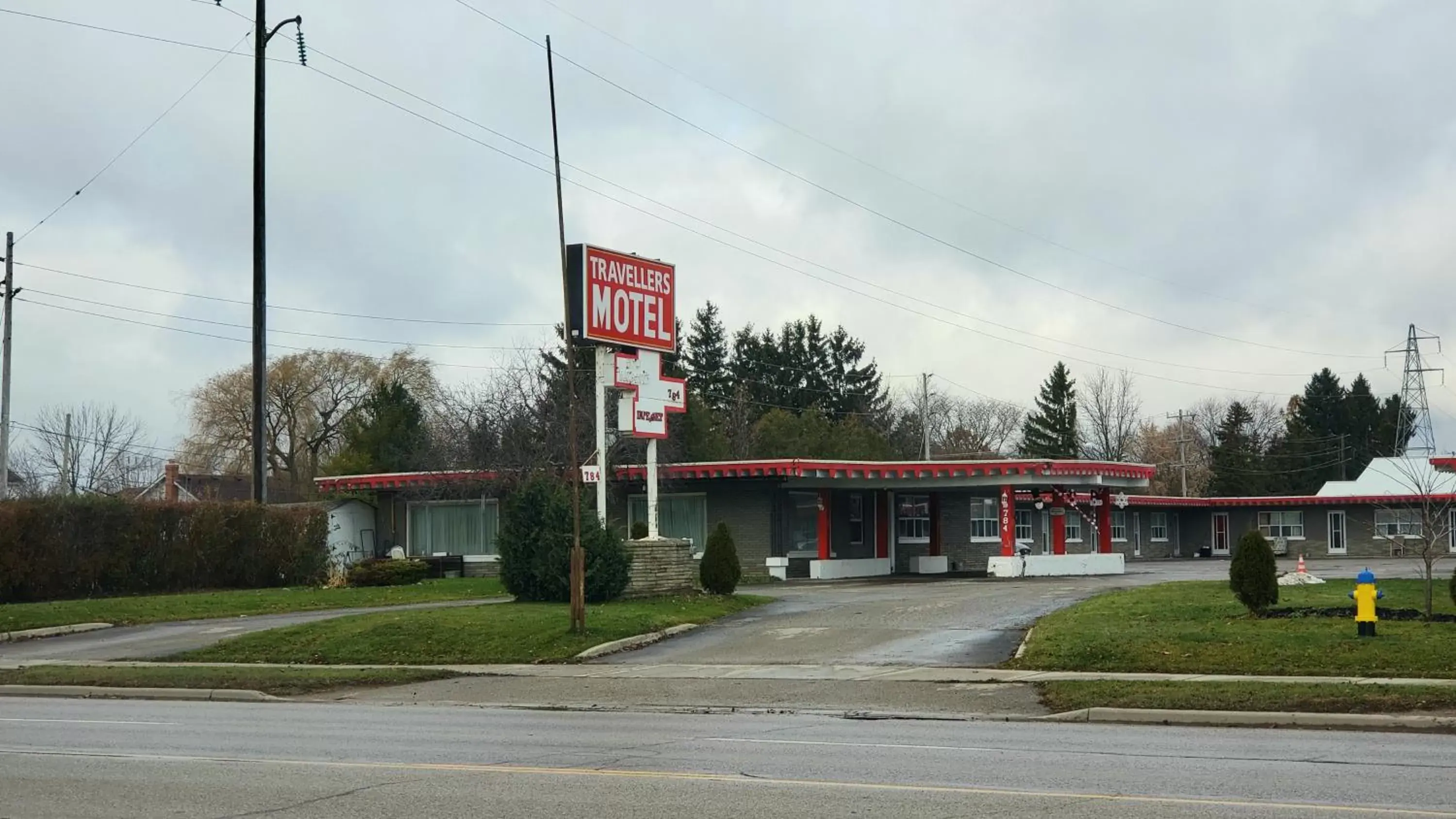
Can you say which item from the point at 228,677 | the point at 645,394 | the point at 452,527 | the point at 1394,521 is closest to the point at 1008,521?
the point at 452,527

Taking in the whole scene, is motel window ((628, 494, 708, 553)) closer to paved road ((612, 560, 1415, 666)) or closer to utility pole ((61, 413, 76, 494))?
paved road ((612, 560, 1415, 666))

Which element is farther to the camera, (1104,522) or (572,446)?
(1104,522)

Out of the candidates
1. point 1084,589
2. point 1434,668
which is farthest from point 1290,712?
point 1084,589

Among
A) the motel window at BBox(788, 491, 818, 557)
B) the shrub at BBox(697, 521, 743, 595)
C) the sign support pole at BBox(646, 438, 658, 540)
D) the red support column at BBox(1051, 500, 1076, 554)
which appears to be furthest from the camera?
the red support column at BBox(1051, 500, 1076, 554)

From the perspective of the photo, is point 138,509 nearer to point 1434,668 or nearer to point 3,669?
point 3,669

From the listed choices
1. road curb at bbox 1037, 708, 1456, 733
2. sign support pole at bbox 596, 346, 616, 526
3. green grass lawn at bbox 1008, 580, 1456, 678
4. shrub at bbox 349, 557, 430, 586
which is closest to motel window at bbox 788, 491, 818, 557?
shrub at bbox 349, 557, 430, 586

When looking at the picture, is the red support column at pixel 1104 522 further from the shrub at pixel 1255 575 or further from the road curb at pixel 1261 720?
the road curb at pixel 1261 720

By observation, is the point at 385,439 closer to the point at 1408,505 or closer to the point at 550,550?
the point at 550,550

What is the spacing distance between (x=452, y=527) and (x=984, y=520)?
18.1 meters

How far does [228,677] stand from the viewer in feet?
68.4

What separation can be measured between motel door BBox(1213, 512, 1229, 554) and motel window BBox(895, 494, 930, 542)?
30042 millimetres

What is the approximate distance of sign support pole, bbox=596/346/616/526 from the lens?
91.3ft

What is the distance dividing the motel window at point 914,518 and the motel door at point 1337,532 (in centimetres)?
2994

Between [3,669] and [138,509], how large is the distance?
529 inches
